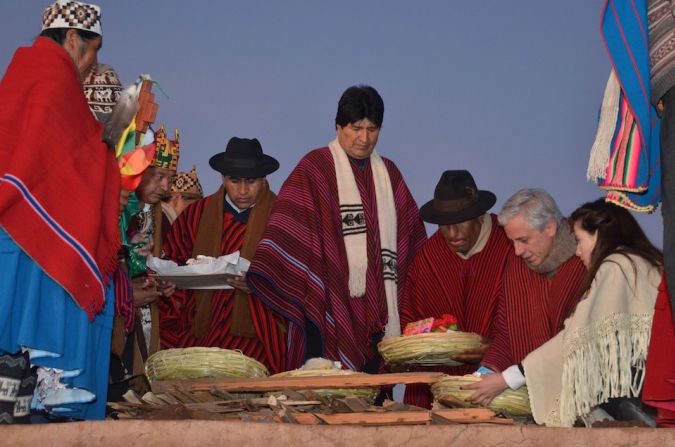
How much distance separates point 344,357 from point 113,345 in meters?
1.42

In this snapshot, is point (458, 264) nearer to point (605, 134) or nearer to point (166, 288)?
point (166, 288)

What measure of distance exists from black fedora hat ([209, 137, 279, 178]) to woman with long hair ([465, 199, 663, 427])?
9.19 feet

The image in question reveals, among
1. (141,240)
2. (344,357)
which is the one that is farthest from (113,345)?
(344,357)

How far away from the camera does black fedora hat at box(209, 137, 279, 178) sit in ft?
24.9

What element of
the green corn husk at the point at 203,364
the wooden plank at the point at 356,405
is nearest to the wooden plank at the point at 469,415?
the wooden plank at the point at 356,405

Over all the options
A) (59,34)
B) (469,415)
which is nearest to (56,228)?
(59,34)

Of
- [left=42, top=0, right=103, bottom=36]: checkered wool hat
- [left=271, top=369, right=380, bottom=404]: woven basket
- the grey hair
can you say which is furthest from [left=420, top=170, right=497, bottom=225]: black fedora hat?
[left=42, top=0, right=103, bottom=36]: checkered wool hat

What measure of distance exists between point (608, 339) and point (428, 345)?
4.46ft

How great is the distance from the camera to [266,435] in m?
4.18

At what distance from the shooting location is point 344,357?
7.09 metres

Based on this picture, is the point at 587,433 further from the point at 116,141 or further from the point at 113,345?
the point at 113,345

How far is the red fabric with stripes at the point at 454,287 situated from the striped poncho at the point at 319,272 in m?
0.27

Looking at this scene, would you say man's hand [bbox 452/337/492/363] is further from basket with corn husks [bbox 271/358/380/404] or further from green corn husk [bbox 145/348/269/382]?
green corn husk [bbox 145/348/269/382]

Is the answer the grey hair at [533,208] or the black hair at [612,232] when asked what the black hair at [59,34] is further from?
the black hair at [612,232]
